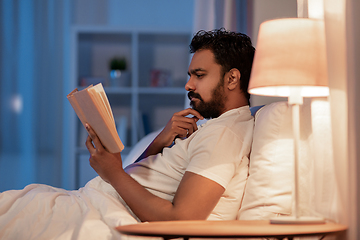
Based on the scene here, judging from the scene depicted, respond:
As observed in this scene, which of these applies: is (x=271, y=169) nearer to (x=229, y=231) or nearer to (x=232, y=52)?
(x=229, y=231)

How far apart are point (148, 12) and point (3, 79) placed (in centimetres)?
145

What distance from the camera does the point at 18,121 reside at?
3098mm

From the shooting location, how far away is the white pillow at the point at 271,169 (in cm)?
103

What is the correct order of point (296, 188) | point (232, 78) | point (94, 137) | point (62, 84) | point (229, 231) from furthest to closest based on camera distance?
point (62, 84) < point (232, 78) < point (94, 137) < point (296, 188) < point (229, 231)

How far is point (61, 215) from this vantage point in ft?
3.50

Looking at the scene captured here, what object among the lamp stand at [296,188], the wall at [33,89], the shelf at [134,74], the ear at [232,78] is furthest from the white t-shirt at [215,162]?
the wall at [33,89]

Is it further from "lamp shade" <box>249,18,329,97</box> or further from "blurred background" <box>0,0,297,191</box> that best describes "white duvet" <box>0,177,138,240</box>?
"blurred background" <box>0,0,297,191</box>

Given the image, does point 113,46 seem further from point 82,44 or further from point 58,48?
point 58,48

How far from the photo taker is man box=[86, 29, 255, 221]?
1039 mm

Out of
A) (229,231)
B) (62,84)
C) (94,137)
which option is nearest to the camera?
(229,231)

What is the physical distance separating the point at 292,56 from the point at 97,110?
0.55m

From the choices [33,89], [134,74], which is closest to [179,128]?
[134,74]

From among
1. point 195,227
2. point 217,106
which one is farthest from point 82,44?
point 195,227

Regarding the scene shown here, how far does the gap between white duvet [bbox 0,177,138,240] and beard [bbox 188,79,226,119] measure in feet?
1.56
